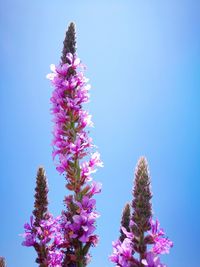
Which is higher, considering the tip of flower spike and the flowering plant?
the tip of flower spike

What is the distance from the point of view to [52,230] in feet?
31.6

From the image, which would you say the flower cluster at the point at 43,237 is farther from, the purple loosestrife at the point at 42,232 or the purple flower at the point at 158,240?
the purple flower at the point at 158,240

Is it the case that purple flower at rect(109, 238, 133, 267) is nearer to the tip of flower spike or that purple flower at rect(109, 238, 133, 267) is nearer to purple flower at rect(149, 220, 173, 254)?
purple flower at rect(149, 220, 173, 254)

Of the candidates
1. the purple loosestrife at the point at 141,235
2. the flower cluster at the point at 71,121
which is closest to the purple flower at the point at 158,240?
the purple loosestrife at the point at 141,235

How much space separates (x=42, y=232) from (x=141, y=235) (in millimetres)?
3913

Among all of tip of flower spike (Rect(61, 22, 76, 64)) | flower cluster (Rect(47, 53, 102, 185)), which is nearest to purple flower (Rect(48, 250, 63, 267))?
flower cluster (Rect(47, 53, 102, 185))

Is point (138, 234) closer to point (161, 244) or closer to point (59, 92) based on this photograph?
point (161, 244)

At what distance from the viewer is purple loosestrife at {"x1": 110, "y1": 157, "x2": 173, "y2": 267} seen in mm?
6002

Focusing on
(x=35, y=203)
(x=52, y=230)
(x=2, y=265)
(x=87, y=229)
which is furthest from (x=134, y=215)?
(x=2, y=265)

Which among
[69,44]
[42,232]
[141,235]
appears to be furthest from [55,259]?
[69,44]

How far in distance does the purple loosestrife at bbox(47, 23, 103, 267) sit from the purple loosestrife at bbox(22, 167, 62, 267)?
143cm

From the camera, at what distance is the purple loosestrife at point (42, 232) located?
9.11 m

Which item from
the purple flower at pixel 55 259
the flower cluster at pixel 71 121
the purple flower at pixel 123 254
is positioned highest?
the flower cluster at pixel 71 121

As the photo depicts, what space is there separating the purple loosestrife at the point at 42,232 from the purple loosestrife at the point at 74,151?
4.69 ft
